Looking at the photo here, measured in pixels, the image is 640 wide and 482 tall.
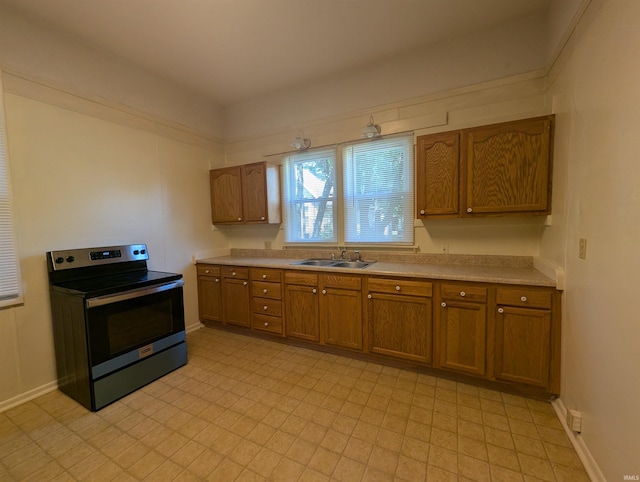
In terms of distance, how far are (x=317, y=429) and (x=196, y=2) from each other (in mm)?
3258

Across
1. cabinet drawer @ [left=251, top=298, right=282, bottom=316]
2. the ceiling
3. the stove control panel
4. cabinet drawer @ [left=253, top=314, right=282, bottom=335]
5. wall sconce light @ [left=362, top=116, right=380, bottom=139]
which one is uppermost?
the ceiling

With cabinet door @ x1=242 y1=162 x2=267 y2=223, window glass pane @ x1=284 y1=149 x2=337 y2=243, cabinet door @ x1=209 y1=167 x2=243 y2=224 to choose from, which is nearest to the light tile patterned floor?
window glass pane @ x1=284 y1=149 x2=337 y2=243

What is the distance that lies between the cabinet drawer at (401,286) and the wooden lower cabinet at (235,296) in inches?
61.4

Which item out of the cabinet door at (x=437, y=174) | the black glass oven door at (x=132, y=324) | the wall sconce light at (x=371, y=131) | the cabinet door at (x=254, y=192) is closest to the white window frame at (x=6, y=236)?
the black glass oven door at (x=132, y=324)

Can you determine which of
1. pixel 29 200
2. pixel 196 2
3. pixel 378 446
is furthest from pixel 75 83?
pixel 378 446

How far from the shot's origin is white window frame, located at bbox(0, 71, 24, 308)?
2.05 metres

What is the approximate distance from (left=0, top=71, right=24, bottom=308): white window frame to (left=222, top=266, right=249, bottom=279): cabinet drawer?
1752mm

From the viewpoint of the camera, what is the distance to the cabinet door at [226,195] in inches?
144

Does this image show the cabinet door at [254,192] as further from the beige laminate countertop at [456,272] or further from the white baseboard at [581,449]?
the white baseboard at [581,449]

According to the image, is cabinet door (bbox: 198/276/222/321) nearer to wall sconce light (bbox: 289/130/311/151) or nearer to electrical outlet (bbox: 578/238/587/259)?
wall sconce light (bbox: 289/130/311/151)

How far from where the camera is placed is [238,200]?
3.66 metres

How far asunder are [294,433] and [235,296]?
1880 mm

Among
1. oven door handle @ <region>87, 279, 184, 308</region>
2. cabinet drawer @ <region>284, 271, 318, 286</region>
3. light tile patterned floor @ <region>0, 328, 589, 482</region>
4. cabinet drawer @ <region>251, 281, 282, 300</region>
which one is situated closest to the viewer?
light tile patterned floor @ <region>0, 328, 589, 482</region>

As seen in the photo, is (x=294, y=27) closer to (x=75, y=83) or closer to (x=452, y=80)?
Result: (x=452, y=80)
